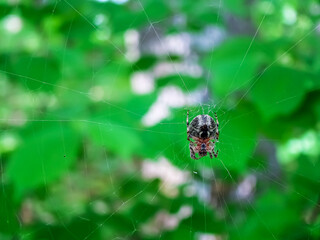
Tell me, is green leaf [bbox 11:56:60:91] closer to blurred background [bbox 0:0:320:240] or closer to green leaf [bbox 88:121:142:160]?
blurred background [bbox 0:0:320:240]

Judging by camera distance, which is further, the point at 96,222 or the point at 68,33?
the point at 68,33

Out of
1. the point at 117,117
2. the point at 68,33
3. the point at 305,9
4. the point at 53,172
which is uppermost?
the point at 305,9

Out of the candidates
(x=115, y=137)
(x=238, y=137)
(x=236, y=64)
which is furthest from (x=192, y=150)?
(x=115, y=137)

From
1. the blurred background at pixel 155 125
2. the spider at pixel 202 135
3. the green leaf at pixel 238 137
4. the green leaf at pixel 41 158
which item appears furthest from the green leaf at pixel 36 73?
the green leaf at pixel 238 137

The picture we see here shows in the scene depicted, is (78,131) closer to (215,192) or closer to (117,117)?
(117,117)

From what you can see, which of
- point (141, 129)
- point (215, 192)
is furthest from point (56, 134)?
point (215, 192)

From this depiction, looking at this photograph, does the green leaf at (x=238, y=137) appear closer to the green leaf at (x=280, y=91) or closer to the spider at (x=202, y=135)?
the spider at (x=202, y=135)

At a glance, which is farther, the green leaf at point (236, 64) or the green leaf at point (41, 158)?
the green leaf at point (236, 64)
